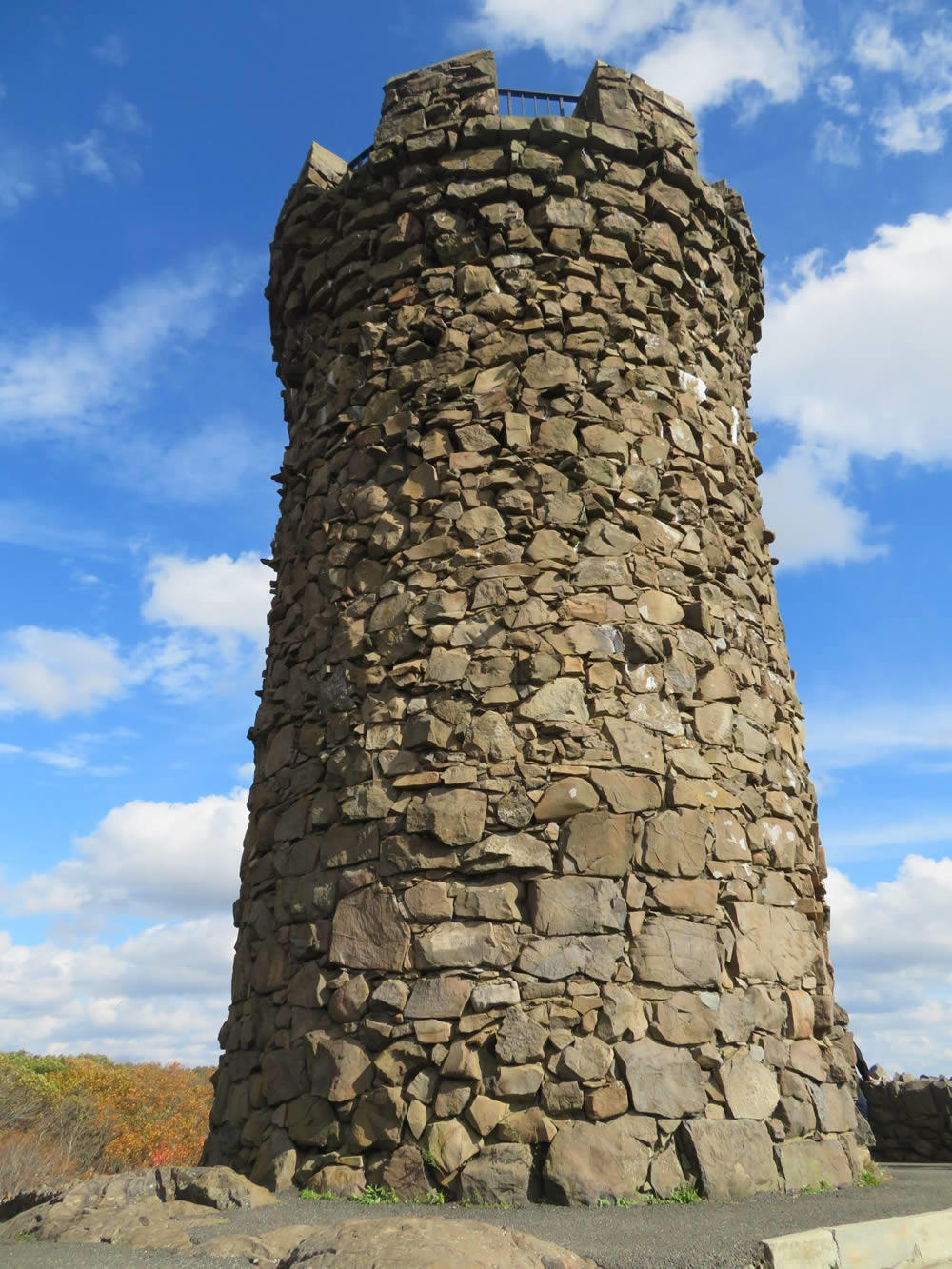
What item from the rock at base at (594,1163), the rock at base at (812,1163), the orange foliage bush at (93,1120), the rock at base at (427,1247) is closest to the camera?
the rock at base at (427,1247)

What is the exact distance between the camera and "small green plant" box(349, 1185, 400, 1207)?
4.69m

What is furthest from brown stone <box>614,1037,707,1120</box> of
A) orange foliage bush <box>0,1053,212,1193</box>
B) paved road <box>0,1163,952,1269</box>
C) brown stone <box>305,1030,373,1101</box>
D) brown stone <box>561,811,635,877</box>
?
orange foliage bush <box>0,1053,212,1193</box>

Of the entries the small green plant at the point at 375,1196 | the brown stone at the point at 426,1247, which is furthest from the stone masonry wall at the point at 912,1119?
the brown stone at the point at 426,1247

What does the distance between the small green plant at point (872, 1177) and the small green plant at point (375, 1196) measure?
8.04ft

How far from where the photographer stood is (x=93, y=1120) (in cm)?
1969

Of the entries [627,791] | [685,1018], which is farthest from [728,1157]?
[627,791]

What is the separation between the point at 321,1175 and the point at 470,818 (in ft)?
5.85

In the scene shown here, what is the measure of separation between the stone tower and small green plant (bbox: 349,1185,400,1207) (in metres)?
0.05

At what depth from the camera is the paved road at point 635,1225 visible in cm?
355

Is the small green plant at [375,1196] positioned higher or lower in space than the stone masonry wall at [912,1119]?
lower

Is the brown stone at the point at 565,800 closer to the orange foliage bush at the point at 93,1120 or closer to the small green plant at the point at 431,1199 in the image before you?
the small green plant at the point at 431,1199

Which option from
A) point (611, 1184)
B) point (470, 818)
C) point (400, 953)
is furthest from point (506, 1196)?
point (470, 818)

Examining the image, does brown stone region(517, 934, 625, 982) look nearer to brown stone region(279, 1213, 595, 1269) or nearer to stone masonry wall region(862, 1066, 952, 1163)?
brown stone region(279, 1213, 595, 1269)

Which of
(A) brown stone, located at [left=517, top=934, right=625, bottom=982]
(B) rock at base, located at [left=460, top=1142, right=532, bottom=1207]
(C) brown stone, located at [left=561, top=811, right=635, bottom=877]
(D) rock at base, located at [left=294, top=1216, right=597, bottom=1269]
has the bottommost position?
(D) rock at base, located at [left=294, top=1216, right=597, bottom=1269]
